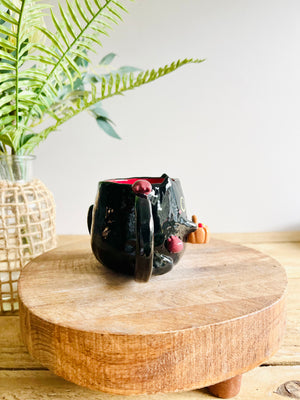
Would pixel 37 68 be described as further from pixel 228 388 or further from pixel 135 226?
pixel 228 388

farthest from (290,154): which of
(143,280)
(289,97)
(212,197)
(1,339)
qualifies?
(1,339)

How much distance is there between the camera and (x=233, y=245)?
61 centimetres

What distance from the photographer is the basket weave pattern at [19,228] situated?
620 millimetres

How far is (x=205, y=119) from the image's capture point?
1.13 m

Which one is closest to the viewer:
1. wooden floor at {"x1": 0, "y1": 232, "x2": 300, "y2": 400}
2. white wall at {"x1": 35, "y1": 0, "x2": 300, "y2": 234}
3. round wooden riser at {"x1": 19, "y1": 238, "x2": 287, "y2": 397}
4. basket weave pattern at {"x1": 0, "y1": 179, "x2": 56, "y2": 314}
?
round wooden riser at {"x1": 19, "y1": 238, "x2": 287, "y2": 397}

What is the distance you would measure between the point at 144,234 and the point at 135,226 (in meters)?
0.03

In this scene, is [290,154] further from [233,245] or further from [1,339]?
[1,339]

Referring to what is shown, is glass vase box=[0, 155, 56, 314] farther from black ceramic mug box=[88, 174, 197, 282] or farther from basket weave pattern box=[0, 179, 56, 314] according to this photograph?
black ceramic mug box=[88, 174, 197, 282]

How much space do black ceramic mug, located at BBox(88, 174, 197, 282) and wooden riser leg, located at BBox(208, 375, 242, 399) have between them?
16 centimetres

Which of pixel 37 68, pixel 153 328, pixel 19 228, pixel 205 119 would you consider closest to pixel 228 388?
pixel 153 328

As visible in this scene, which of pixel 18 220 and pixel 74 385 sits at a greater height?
pixel 18 220

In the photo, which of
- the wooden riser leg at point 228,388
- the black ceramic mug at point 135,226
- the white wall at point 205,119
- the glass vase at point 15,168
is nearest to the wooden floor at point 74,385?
the wooden riser leg at point 228,388

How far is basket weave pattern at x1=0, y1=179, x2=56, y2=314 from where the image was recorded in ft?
2.03

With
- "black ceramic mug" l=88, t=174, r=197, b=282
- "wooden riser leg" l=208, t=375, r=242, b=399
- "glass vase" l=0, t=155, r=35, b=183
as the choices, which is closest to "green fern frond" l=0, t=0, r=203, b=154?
"glass vase" l=0, t=155, r=35, b=183
